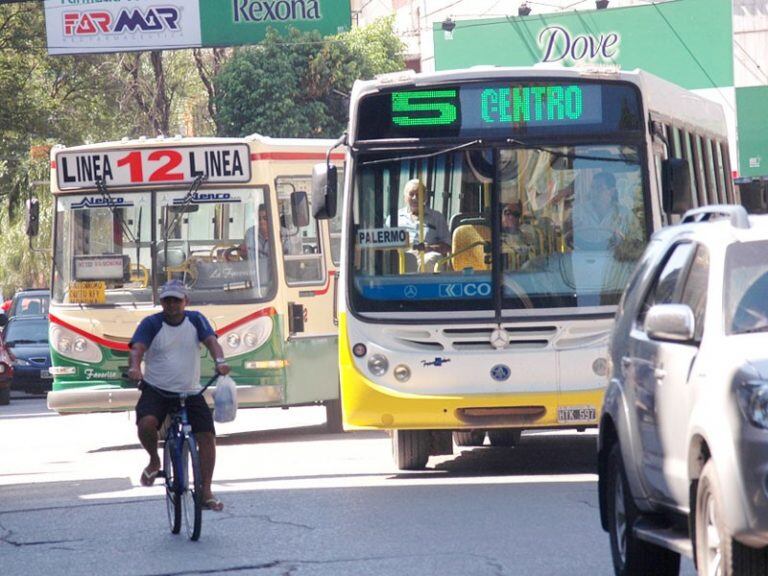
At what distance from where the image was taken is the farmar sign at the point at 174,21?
37875 mm

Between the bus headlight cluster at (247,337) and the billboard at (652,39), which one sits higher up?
the billboard at (652,39)

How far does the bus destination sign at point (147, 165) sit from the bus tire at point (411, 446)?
4636 mm

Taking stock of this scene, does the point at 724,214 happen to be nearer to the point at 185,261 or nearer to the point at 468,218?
the point at 468,218

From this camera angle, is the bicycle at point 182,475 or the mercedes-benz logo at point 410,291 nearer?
the bicycle at point 182,475

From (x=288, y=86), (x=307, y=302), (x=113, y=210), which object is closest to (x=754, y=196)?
(x=288, y=86)

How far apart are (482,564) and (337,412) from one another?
31.6 feet

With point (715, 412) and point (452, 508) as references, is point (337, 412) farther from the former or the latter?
point (715, 412)

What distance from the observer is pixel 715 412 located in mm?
6617

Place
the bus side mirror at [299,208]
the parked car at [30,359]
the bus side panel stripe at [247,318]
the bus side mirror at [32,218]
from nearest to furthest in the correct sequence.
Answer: the bus side mirror at [299,208]
the bus side panel stripe at [247,318]
the bus side mirror at [32,218]
the parked car at [30,359]

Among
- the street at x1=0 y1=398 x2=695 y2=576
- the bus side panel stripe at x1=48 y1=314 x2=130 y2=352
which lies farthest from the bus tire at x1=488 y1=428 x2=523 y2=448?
the bus side panel stripe at x1=48 y1=314 x2=130 y2=352

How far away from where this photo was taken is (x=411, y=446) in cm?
1409

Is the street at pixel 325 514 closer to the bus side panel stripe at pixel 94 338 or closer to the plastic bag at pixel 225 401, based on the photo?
the plastic bag at pixel 225 401

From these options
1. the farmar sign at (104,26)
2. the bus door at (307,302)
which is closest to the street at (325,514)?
Result: the bus door at (307,302)

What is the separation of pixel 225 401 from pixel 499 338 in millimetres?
2721
